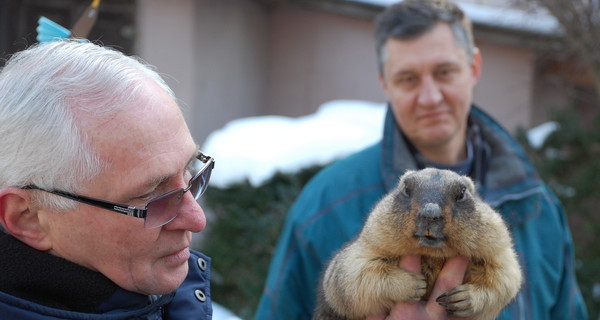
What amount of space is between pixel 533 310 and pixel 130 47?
19.6 feet

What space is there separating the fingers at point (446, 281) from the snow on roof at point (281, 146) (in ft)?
14.2

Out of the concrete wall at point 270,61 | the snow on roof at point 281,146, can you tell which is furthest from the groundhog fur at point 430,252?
the concrete wall at point 270,61

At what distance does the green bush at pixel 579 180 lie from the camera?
22.3 feet

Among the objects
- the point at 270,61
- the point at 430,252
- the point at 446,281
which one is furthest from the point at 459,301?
the point at 270,61

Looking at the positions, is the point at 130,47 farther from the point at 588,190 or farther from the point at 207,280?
the point at 207,280

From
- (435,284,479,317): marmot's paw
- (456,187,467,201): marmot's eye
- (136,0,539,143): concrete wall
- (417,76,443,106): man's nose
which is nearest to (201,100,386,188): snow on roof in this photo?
(136,0,539,143): concrete wall

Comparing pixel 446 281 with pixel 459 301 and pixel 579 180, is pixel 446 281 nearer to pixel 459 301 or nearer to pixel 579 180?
pixel 459 301

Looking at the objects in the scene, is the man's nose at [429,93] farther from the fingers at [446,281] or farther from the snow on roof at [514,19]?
the snow on roof at [514,19]

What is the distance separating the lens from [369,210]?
3416 millimetres

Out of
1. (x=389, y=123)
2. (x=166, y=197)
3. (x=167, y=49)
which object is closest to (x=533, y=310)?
(x=389, y=123)

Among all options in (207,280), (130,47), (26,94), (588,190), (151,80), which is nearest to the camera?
(26,94)

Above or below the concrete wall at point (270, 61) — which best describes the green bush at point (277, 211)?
below

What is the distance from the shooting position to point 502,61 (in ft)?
26.7

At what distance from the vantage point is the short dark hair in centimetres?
357
